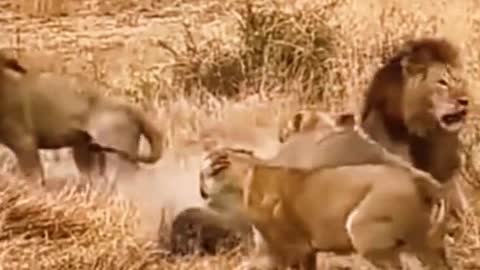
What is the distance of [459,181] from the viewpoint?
161 cm

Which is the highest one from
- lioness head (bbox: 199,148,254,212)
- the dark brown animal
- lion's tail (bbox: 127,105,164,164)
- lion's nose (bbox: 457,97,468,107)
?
lion's nose (bbox: 457,97,468,107)

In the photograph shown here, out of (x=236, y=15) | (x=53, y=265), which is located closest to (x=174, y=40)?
(x=236, y=15)

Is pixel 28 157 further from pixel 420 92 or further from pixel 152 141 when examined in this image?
pixel 420 92

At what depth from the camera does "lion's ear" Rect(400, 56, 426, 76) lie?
1.61 m

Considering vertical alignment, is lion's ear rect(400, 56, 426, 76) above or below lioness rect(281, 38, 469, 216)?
above

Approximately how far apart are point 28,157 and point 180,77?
8.8 inches

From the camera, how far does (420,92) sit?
161 centimetres

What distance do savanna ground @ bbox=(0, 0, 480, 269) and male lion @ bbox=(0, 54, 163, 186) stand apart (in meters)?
0.02

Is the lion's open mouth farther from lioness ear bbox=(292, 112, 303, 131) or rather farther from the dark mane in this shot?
lioness ear bbox=(292, 112, 303, 131)

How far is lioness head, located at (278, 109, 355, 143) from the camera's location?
5.20 feet

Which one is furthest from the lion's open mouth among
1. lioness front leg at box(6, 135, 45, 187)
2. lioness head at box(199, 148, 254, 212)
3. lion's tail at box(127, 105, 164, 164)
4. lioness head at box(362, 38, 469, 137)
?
lioness front leg at box(6, 135, 45, 187)

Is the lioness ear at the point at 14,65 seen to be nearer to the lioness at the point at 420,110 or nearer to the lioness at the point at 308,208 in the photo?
the lioness at the point at 308,208

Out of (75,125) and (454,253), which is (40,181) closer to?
(75,125)

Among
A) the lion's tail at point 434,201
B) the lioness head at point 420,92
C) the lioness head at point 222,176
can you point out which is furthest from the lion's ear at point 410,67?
the lioness head at point 222,176
